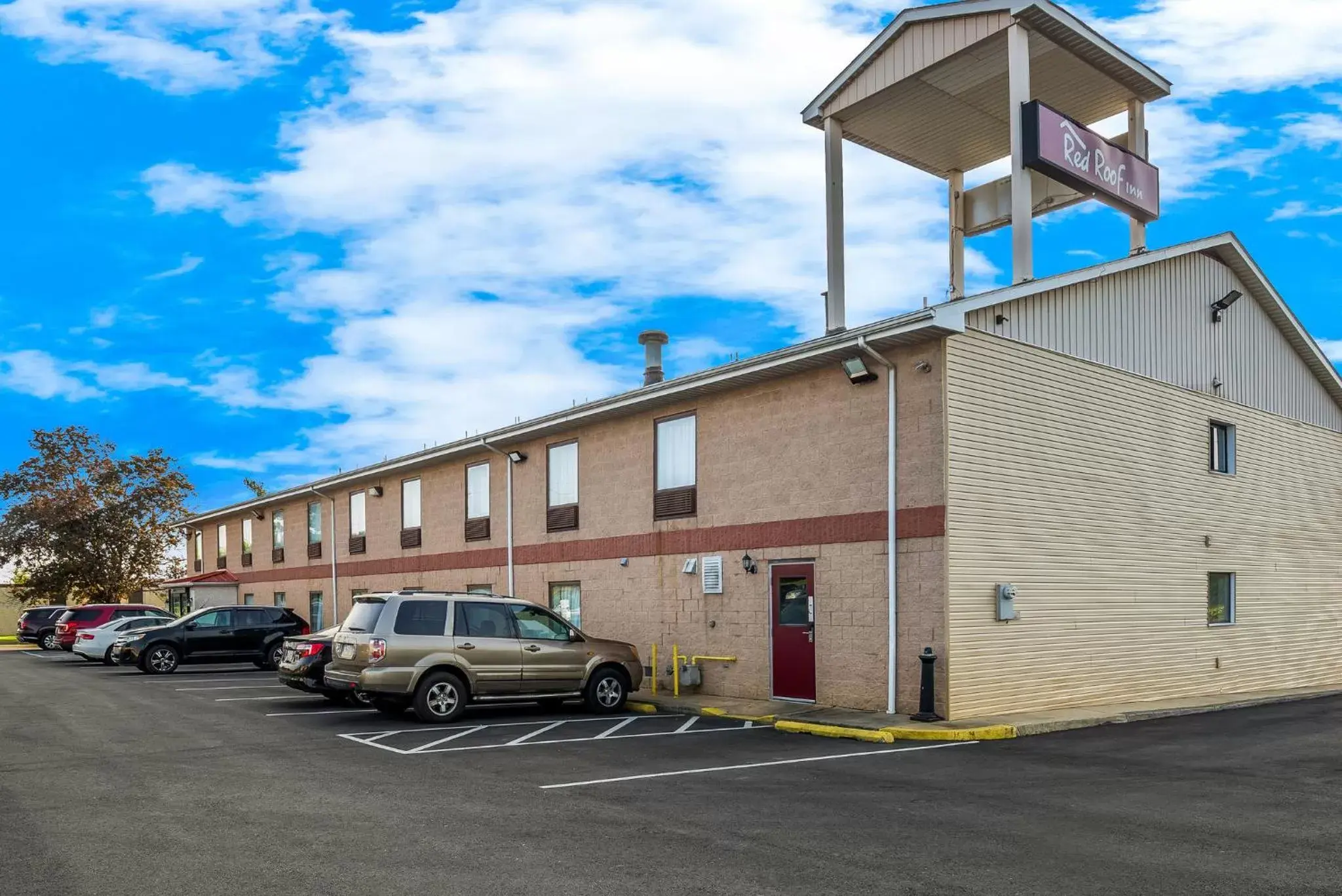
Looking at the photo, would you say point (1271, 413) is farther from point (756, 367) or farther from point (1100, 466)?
point (756, 367)

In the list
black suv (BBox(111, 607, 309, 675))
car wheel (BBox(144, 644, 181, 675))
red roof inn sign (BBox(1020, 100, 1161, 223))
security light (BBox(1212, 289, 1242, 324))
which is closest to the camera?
red roof inn sign (BBox(1020, 100, 1161, 223))

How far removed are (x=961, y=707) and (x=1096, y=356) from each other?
6.33 m

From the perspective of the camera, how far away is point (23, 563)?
2122 inches

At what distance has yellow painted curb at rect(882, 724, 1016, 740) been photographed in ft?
43.8

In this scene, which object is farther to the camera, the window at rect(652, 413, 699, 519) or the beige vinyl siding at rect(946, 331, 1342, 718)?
the window at rect(652, 413, 699, 519)

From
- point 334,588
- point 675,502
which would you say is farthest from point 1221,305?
point 334,588

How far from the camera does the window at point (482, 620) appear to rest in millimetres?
15484

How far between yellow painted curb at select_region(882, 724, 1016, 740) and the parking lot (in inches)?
15.4

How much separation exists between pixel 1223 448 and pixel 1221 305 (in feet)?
8.52

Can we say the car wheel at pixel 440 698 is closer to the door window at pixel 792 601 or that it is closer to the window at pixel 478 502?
the door window at pixel 792 601

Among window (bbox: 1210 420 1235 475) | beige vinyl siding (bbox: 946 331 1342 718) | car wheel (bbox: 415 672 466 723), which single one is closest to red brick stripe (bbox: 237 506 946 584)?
beige vinyl siding (bbox: 946 331 1342 718)

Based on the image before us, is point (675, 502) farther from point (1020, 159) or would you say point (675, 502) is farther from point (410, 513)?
point (410, 513)

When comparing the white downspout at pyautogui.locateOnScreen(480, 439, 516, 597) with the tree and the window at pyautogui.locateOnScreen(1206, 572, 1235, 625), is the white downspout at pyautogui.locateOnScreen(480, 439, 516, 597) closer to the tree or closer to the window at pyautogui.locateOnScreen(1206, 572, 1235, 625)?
the window at pyautogui.locateOnScreen(1206, 572, 1235, 625)

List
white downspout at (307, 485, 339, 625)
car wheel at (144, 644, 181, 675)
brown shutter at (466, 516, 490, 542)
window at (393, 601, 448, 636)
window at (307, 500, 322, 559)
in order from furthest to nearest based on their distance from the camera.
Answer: window at (307, 500, 322, 559) < white downspout at (307, 485, 339, 625) < car wheel at (144, 644, 181, 675) < brown shutter at (466, 516, 490, 542) < window at (393, 601, 448, 636)
